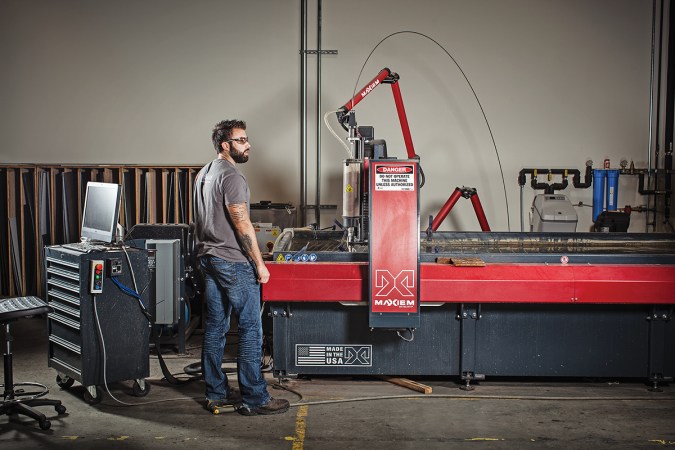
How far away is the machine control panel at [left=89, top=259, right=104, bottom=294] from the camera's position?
396cm

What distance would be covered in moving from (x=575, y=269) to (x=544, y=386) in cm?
77

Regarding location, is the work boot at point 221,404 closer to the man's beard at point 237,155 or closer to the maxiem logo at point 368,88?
the man's beard at point 237,155

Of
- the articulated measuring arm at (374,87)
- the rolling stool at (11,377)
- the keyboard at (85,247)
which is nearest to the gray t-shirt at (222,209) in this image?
the keyboard at (85,247)

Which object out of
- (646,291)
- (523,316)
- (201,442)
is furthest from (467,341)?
(201,442)

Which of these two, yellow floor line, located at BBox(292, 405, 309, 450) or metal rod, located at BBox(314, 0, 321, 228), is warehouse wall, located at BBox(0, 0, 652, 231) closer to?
A: metal rod, located at BBox(314, 0, 321, 228)

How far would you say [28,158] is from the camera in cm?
713

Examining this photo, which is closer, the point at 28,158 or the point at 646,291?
the point at 646,291

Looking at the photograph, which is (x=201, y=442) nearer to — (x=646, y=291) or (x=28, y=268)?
(x=646, y=291)

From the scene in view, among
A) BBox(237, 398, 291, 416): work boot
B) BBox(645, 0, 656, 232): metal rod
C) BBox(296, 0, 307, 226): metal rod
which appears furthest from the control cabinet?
BBox(645, 0, 656, 232): metal rod

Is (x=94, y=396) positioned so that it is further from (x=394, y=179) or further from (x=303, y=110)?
(x=303, y=110)

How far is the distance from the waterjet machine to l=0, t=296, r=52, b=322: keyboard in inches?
47.5

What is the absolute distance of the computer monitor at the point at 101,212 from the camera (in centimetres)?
419

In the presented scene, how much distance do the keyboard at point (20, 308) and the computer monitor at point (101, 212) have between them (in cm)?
55

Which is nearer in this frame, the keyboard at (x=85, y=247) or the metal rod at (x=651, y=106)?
the keyboard at (x=85, y=247)
